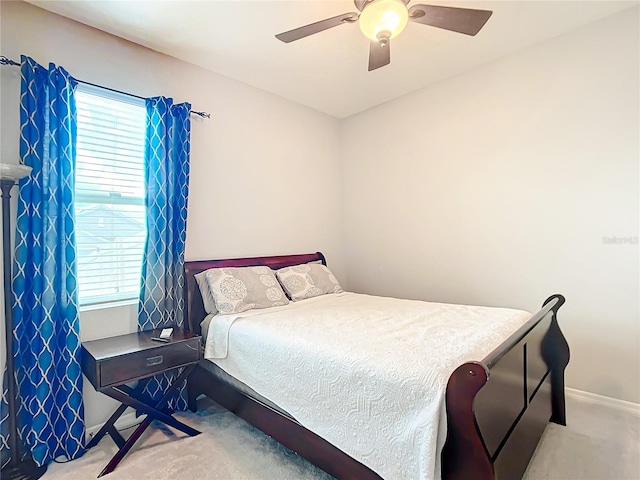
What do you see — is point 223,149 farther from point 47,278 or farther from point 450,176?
point 450,176

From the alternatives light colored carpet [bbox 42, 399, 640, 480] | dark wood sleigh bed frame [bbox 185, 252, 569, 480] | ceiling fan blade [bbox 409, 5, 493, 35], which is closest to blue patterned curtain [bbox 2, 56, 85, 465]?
light colored carpet [bbox 42, 399, 640, 480]

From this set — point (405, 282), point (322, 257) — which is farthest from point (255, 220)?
point (405, 282)

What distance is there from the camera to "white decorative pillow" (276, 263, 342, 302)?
3012 millimetres

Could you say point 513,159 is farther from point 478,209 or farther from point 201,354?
point 201,354

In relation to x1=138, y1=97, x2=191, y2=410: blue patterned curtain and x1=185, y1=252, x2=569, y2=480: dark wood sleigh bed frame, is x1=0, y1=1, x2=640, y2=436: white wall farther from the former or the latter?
x1=185, y1=252, x2=569, y2=480: dark wood sleigh bed frame

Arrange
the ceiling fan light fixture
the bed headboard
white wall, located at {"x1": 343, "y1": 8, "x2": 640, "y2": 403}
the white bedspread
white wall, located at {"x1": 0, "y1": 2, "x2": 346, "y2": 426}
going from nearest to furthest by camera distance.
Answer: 1. the white bedspread
2. the ceiling fan light fixture
3. white wall, located at {"x1": 0, "y1": 2, "x2": 346, "y2": 426}
4. white wall, located at {"x1": 343, "y1": 8, "x2": 640, "y2": 403}
5. the bed headboard

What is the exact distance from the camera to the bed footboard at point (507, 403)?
1199 millimetres

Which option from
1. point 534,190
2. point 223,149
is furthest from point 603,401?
point 223,149

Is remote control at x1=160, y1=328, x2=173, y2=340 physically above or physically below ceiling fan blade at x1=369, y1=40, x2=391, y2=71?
below

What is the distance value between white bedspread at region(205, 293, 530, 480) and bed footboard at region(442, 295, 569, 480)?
0.25 ft

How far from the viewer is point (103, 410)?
231 cm

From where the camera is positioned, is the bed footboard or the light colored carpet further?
the light colored carpet

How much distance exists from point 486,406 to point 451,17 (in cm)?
181

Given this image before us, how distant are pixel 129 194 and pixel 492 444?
264 cm
